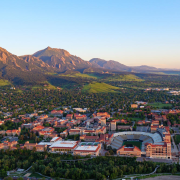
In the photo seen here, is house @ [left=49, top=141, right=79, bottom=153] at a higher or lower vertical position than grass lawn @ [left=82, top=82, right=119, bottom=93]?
lower

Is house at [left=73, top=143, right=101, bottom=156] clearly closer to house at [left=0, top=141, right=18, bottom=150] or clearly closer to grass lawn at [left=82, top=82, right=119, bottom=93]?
house at [left=0, top=141, right=18, bottom=150]

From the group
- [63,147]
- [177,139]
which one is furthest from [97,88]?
[63,147]

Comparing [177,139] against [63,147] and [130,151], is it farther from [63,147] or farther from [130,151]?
[63,147]

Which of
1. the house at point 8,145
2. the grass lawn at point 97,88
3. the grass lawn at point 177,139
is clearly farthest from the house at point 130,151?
the grass lawn at point 97,88

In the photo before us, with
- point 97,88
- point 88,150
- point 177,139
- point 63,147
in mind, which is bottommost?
point 63,147

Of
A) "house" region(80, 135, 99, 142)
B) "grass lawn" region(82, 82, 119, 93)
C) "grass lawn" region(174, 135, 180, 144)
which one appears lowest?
"house" region(80, 135, 99, 142)

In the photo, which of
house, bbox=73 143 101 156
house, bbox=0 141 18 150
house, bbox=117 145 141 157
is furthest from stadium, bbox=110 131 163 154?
house, bbox=0 141 18 150

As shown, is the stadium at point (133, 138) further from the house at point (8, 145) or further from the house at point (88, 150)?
the house at point (8, 145)

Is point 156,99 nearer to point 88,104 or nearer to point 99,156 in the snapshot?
point 88,104

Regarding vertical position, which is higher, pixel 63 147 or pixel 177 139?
pixel 177 139
